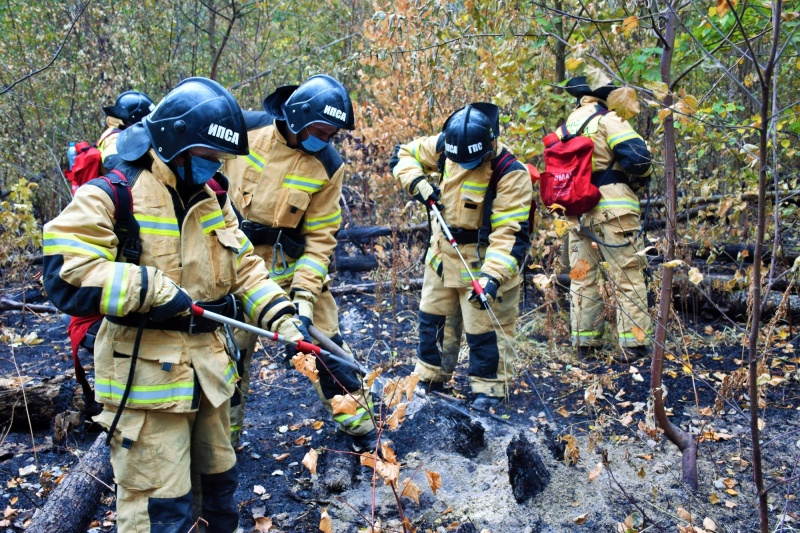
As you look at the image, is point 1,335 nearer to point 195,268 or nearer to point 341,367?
point 341,367

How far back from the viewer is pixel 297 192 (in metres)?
3.93

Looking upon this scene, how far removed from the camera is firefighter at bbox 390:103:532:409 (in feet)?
14.9

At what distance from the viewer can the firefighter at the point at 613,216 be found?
5.45m

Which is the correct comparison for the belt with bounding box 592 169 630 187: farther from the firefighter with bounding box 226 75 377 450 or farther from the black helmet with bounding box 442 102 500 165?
the firefighter with bounding box 226 75 377 450

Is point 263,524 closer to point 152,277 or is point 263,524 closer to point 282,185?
point 152,277

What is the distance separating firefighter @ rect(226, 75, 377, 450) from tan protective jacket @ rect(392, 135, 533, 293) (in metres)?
1.04

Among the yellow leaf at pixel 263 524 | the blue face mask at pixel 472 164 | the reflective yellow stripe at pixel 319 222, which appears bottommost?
the yellow leaf at pixel 263 524

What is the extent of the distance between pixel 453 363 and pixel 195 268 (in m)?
2.96

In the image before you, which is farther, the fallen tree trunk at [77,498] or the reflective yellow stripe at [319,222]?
the reflective yellow stripe at [319,222]

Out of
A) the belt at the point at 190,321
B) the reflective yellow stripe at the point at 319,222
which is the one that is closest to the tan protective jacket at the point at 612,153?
the reflective yellow stripe at the point at 319,222

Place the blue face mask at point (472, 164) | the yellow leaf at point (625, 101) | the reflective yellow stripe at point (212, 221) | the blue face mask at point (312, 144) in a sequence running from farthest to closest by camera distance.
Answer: the blue face mask at point (472, 164)
the blue face mask at point (312, 144)
the reflective yellow stripe at point (212, 221)
the yellow leaf at point (625, 101)

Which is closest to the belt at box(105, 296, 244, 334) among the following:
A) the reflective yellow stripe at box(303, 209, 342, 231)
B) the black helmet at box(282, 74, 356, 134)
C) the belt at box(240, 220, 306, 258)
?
Answer: the belt at box(240, 220, 306, 258)

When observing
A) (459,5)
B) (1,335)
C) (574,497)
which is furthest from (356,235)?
(574,497)

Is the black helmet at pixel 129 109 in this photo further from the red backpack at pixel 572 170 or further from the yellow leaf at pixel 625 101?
the yellow leaf at pixel 625 101
